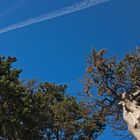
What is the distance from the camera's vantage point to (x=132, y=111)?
86.9 feet

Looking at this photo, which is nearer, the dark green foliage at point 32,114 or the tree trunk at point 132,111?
the tree trunk at point 132,111

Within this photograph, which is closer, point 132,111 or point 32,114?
point 132,111

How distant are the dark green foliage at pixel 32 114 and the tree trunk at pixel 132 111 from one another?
4703mm

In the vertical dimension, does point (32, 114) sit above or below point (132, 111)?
above

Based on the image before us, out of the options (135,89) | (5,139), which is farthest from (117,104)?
(5,139)

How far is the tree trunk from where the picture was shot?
83.6 feet

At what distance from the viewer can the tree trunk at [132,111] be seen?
25469 millimetres

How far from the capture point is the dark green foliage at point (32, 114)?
3756cm

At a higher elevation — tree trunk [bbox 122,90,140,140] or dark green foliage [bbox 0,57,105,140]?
dark green foliage [bbox 0,57,105,140]

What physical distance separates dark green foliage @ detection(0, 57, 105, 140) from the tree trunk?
4703mm

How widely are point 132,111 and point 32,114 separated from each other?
13.8 meters

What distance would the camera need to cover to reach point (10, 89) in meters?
37.5

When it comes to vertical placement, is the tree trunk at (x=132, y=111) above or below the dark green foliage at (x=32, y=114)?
below

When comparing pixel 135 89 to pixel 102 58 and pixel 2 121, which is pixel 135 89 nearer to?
pixel 102 58
